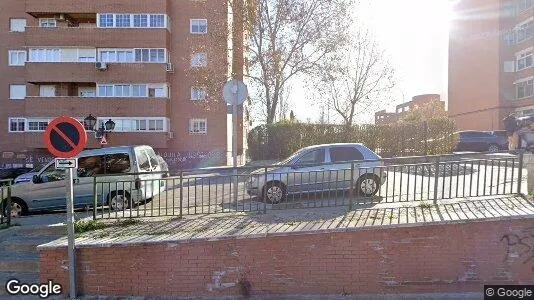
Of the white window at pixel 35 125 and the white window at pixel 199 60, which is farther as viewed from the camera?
the white window at pixel 35 125

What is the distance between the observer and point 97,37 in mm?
29922

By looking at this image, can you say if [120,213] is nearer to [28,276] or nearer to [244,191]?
[28,276]

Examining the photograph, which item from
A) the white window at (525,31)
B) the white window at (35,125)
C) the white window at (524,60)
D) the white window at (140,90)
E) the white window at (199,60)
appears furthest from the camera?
the white window at (524,60)

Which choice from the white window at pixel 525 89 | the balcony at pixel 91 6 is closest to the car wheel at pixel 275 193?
the balcony at pixel 91 6

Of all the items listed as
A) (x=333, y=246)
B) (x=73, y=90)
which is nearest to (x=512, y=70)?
(x=73, y=90)

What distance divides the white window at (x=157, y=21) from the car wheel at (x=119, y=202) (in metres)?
25.0

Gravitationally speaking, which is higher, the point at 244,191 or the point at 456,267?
the point at 244,191

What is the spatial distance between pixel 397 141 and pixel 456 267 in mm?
18992

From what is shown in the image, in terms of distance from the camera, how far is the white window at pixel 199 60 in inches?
1100

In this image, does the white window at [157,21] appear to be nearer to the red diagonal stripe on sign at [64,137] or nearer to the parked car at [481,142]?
the parked car at [481,142]

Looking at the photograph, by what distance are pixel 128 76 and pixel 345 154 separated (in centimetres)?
2395

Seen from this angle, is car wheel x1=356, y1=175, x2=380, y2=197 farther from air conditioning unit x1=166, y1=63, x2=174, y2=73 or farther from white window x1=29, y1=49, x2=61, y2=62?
white window x1=29, y1=49, x2=61, y2=62

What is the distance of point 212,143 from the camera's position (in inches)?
1240

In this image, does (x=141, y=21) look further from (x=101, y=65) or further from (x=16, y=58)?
(x=16, y=58)
